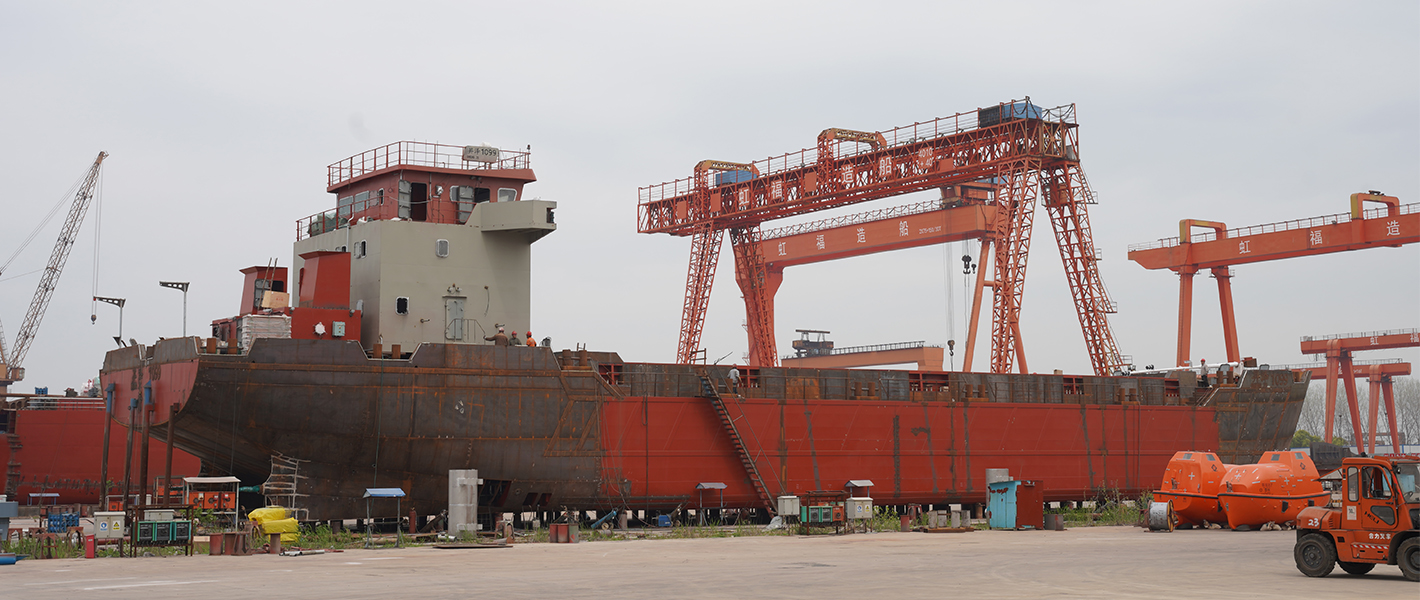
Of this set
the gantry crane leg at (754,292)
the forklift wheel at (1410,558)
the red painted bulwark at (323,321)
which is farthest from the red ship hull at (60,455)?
the forklift wheel at (1410,558)

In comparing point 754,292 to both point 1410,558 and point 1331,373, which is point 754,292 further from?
point 1331,373

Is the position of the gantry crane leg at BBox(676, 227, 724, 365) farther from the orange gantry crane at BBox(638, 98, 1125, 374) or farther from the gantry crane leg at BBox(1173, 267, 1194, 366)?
the gantry crane leg at BBox(1173, 267, 1194, 366)

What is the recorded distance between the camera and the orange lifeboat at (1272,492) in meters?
25.8

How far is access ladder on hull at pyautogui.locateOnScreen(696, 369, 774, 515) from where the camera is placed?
28.7 meters

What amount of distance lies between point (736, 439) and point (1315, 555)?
14681mm

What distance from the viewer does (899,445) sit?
3150cm

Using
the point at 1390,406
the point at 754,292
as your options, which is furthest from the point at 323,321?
the point at 1390,406

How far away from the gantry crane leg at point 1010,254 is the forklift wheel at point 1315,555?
24229mm

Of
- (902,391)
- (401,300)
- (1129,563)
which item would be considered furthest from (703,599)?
(902,391)

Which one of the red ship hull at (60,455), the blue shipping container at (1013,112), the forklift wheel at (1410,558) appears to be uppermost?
the blue shipping container at (1013,112)

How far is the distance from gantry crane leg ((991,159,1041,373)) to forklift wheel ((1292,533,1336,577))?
2423cm

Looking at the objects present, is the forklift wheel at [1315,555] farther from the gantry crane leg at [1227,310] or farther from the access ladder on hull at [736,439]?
the gantry crane leg at [1227,310]

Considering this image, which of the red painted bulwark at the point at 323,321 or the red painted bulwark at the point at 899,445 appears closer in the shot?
the red painted bulwark at the point at 323,321

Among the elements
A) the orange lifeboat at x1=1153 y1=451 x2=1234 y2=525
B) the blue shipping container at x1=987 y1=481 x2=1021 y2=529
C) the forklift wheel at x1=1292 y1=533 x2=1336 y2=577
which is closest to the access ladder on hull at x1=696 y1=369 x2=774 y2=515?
the blue shipping container at x1=987 y1=481 x2=1021 y2=529
